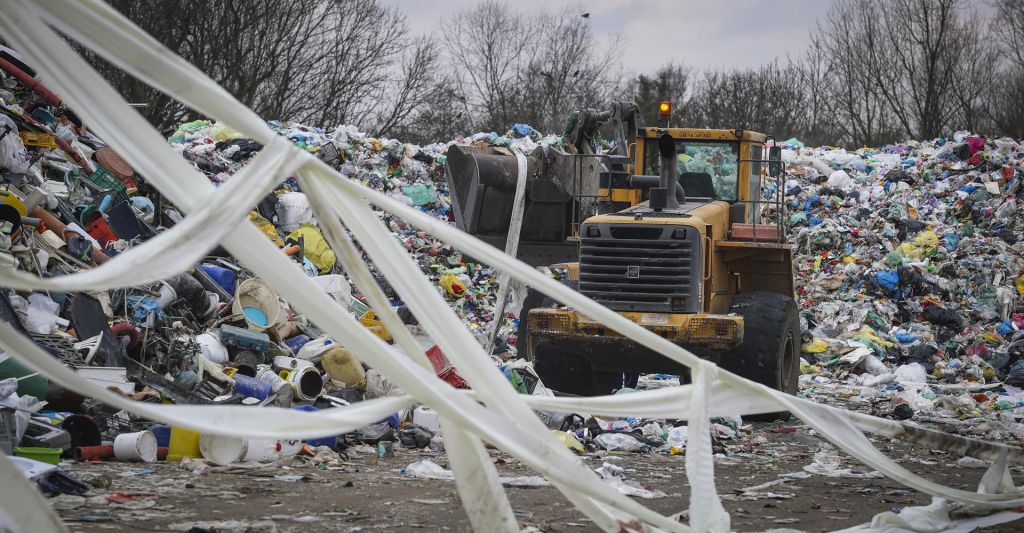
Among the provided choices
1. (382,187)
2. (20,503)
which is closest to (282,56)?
(382,187)

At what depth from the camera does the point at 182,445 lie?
5.63m

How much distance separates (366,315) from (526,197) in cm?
179

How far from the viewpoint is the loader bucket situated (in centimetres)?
925

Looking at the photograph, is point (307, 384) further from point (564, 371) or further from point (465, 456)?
point (465, 456)

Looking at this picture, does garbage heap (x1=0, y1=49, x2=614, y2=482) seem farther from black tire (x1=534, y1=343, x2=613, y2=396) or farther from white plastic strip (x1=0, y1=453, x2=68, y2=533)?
white plastic strip (x1=0, y1=453, x2=68, y2=533)

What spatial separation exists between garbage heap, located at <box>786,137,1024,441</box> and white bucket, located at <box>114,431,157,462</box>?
5469 mm

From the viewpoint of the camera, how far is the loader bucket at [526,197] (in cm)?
925

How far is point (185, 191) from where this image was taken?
2811 millimetres

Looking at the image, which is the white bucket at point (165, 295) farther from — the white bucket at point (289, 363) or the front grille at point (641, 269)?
the front grille at point (641, 269)

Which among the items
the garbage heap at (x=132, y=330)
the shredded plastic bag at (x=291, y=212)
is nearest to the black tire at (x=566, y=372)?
the garbage heap at (x=132, y=330)

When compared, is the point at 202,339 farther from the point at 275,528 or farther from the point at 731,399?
the point at 731,399

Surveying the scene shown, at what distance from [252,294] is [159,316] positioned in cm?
88

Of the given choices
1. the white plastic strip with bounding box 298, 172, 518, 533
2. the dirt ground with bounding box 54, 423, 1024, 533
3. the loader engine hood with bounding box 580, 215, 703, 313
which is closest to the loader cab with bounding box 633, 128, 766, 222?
the loader engine hood with bounding box 580, 215, 703, 313

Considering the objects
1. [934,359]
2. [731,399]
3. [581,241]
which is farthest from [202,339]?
[934,359]
